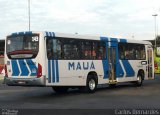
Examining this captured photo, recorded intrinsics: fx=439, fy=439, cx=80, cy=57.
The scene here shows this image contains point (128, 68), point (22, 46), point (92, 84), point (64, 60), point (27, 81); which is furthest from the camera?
point (128, 68)

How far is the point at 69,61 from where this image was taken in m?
19.3

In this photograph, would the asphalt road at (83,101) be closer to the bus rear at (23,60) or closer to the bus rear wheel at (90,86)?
the bus rear wheel at (90,86)

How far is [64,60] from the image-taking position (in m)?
19.0

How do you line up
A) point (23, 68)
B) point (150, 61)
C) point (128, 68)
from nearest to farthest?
1. point (23, 68)
2. point (128, 68)
3. point (150, 61)

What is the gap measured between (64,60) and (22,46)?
1.94 meters

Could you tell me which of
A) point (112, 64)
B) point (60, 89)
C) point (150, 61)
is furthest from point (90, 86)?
point (150, 61)

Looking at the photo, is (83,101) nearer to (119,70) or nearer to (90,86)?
(90,86)

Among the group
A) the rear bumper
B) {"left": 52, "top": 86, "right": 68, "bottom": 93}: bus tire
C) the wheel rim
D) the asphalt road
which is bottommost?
the asphalt road

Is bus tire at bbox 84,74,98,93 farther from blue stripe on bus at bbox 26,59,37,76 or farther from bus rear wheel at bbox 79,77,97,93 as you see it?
blue stripe on bus at bbox 26,59,37,76

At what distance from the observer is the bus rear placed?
1778 cm

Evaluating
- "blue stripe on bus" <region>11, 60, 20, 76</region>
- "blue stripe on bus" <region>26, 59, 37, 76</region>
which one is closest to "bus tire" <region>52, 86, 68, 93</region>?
"blue stripe on bus" <region>11, 60, 20, 76</region>

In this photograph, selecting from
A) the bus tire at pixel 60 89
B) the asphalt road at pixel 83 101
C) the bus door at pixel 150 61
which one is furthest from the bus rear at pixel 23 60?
the bus door at pixel 150 61

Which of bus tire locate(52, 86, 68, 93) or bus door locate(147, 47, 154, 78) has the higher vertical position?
bus door locate(147, 47, 154, 78)

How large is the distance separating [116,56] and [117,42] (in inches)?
31.8
